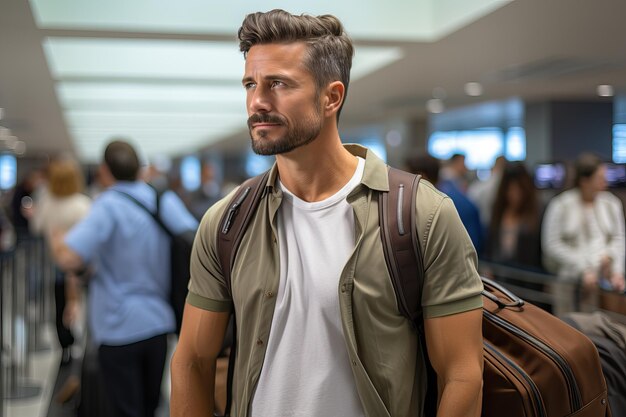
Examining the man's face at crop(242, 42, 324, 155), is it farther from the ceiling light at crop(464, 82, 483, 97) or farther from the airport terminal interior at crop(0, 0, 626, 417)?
the ceiling light at crop(464, 82, 483, 97)

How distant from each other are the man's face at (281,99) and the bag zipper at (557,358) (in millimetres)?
810

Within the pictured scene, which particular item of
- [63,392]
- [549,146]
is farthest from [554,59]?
[63,392]

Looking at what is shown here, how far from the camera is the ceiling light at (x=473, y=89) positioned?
51.1ft

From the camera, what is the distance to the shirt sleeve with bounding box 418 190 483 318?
195cm

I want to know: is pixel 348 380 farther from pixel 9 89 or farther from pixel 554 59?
pixel 9 89

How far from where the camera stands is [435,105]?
19.8 m

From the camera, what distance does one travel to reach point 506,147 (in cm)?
2877

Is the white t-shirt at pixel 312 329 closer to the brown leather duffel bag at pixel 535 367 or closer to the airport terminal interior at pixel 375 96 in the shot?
the brown leather duffel bag at pixel 535 367

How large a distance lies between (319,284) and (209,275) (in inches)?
14.6

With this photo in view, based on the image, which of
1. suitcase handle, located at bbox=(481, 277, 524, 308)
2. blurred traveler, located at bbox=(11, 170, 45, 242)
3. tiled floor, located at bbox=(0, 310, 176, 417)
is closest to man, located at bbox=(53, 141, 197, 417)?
tiled floor, located at bbox=(0, 310, 176, 417)

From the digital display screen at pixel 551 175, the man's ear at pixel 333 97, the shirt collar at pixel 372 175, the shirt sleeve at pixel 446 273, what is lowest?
the shirt sleeve at pixel 446 273

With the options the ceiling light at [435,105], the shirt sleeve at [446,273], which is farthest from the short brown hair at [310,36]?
the ceiling light at [435,105]

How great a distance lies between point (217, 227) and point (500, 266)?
626 centimetres

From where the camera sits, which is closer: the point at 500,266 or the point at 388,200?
the point at 388,200
